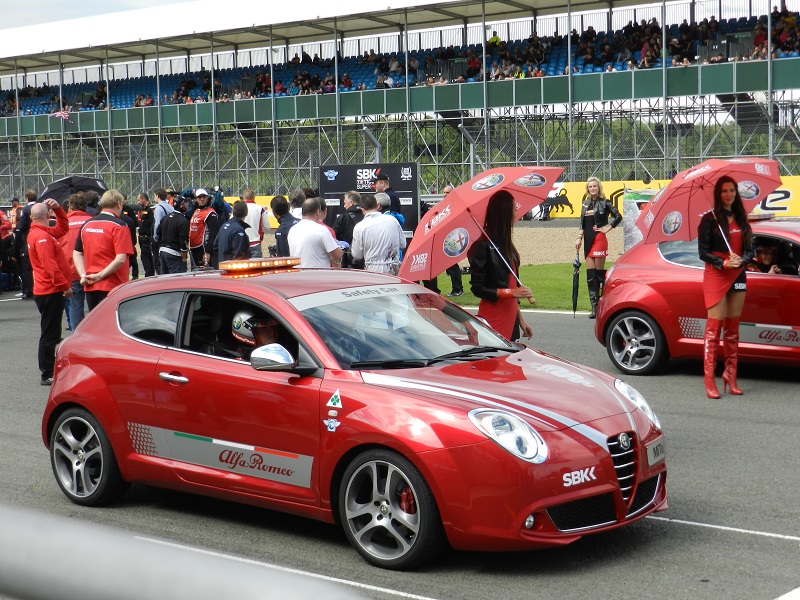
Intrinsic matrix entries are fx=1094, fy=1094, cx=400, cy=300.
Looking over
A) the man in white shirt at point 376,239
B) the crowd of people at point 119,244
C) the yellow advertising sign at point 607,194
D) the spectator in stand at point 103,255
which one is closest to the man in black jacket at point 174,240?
the crowd of people at point 119,244

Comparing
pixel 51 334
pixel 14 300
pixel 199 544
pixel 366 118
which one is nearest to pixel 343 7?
pixel 366 118

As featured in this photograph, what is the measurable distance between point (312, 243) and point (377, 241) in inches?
49.6

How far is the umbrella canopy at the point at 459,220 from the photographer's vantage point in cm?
849

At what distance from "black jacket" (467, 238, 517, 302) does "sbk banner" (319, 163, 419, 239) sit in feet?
37.5

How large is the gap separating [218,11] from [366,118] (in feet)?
26.9

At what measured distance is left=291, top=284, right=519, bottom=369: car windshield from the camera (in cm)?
586

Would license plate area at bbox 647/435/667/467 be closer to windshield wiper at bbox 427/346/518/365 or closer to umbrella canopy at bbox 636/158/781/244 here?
windshield wiper at bbox 427/346/518/365

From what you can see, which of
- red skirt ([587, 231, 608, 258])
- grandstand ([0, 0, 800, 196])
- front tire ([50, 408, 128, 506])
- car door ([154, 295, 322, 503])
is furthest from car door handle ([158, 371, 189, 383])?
grandstand ([0, 0, 800, 196])

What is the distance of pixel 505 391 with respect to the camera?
5473mm

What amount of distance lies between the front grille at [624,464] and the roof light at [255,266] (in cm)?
249

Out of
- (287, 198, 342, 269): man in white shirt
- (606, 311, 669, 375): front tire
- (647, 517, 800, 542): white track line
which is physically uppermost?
(287, 198, 342, 269): man in white shirt

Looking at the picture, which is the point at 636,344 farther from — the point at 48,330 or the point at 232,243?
the point at 48,330

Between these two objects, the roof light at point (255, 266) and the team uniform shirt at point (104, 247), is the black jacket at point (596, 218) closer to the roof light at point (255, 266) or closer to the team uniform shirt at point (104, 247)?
the team uniform shirt at point (104, 247)

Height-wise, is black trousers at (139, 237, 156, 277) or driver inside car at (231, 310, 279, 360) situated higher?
driver inside car at (231, 310, 279, 360)
